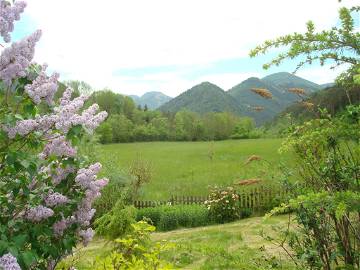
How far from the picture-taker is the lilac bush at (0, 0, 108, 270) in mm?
2578

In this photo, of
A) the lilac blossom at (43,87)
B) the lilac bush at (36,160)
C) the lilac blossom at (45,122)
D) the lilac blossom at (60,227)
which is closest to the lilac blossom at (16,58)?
the lilac bush at (36,160)

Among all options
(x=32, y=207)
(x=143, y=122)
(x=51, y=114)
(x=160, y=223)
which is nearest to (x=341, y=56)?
(x=51, y=114)

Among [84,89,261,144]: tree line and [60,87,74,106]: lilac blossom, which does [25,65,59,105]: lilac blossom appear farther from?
[84,89,261,144]: tree line

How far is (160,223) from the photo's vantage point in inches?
603

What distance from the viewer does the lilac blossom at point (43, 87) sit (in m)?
2.60

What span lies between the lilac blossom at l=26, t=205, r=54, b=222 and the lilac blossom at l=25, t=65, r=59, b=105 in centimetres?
71

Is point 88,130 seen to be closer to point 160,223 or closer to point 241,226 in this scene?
point 241,226

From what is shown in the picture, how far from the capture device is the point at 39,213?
2.74 metres

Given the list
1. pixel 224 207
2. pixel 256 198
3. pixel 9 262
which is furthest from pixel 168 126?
pixel 9 262

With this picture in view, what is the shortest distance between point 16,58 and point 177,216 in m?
13.2

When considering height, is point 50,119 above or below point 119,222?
above

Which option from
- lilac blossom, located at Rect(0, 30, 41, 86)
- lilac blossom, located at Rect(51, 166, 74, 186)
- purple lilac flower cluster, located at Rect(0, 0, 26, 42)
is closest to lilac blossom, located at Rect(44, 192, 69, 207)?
lilac blossom, located at Rect(51, 166, 74, 186)

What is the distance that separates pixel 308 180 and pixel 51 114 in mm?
2902

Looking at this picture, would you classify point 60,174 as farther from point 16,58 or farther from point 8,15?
point 8,15
